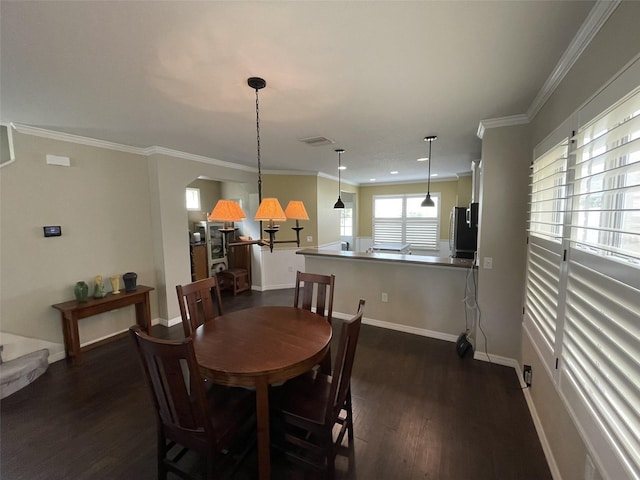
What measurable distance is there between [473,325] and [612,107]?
2.60m

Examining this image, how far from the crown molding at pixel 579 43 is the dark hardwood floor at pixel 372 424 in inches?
96.1

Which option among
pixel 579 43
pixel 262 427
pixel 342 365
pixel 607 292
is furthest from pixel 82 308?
pixel 579 43

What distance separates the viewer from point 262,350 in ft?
5.48

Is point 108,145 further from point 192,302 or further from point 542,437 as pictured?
point 542,437

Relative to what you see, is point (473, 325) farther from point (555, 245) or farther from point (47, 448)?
point (47, 448)

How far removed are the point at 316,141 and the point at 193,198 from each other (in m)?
3.96

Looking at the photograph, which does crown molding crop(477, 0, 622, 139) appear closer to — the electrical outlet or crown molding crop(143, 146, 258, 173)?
the electrical outlet

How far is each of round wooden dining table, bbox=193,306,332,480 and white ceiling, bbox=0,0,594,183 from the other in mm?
1774

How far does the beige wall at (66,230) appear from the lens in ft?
8.84

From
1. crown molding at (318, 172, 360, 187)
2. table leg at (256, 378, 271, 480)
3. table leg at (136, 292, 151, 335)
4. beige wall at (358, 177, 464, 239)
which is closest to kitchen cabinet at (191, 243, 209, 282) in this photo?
table leg at (136, 292, 151, 335)

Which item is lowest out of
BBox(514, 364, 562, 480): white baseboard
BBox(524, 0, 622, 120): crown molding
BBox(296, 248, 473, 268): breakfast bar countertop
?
BBox(514, 364, 562, 480): white baseboard

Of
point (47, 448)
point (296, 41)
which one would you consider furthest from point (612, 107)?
point (47, 448)

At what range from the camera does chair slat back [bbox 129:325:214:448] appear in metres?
1.22

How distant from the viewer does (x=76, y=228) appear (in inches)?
124
